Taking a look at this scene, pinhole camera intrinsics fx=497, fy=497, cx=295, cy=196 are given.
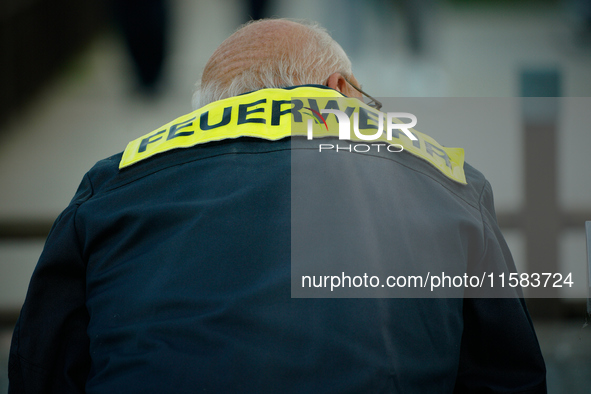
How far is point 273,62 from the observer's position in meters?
0.94

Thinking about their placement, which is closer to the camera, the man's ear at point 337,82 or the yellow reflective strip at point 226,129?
the yellow reflective strip at point 226,129

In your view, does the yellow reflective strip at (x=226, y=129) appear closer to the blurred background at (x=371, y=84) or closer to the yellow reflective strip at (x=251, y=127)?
the yellow reflective strip at (x=251, y=127)

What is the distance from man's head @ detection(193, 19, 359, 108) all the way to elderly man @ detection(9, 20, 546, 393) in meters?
0.15

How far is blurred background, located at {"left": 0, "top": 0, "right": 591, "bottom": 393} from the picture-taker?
2.24 m

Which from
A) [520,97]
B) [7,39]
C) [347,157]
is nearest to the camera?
[347,157]

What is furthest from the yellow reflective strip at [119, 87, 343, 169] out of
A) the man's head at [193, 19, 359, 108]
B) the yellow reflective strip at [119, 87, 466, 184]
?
the man's head at [193, 19, 359, 108]

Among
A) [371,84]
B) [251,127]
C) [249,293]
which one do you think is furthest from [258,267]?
[371,84]

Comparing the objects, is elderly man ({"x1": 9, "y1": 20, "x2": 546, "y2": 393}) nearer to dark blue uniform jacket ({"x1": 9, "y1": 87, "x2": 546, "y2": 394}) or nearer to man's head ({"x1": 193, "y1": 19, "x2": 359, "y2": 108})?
dark blue uniform jacket ({"x1": 9, "y1": 87, "x2": 546, "y2": 394})

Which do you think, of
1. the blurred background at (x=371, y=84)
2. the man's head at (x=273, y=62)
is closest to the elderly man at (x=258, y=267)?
the man's head at (x=273, y=62)

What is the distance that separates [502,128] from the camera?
2.25 metres

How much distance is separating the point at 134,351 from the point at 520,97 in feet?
6.87

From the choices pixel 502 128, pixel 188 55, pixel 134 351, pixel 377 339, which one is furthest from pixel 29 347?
pixel 502 128

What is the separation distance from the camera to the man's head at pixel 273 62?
94 centimetres

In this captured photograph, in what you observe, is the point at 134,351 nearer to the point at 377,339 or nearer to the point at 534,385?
the point at 377,339
